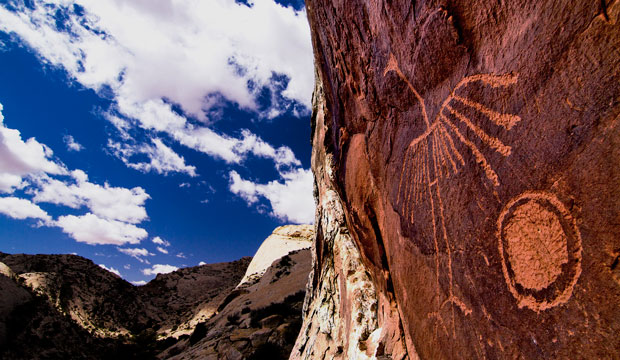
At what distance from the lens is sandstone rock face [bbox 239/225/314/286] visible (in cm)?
2728

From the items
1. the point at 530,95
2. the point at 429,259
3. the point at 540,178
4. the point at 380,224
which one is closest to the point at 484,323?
the point at 429,259

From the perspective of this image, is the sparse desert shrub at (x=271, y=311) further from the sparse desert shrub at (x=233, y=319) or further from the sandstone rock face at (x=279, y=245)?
the sandstone rock face at (x=279, y=245)

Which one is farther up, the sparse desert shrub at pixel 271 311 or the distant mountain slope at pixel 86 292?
the distant mountain slope at pixel 86 292

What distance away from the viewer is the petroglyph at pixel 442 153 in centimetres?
226

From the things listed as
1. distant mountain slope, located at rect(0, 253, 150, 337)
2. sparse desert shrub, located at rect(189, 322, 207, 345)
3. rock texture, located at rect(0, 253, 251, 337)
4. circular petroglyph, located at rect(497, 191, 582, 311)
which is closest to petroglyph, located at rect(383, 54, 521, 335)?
circular petroglyph, located at rect(497, 191, 582, 311)

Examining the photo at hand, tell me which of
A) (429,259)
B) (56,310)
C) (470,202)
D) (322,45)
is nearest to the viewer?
(470,202)

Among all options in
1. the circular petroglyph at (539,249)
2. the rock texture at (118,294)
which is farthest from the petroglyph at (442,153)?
the rock texture at (118,294)

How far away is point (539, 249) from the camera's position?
1893mm

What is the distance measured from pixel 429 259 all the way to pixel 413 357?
1225 mm

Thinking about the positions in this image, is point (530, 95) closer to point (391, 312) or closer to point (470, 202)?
point (470, 202)

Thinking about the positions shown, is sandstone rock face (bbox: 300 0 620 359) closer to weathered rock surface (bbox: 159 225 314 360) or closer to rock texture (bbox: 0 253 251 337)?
weathered rock surface (bbox: 159 225 314 360)

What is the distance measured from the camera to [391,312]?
13.4 feet

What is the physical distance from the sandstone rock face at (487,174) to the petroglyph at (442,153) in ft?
0.05

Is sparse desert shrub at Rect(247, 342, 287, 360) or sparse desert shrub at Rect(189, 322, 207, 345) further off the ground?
sparse desert shrub at Rect(189, 322, 207, 345)
